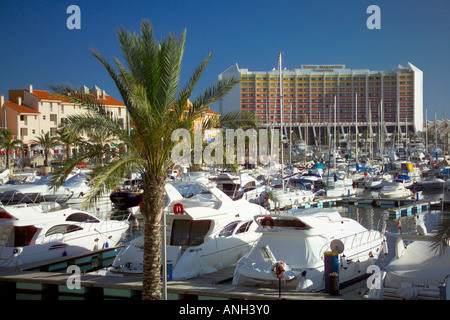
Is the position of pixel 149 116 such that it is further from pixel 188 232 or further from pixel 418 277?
pixel 418 277

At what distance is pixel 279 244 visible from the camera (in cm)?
1434

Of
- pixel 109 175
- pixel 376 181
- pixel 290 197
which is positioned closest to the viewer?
pixel 109 175

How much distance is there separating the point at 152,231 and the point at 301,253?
14.5 feet

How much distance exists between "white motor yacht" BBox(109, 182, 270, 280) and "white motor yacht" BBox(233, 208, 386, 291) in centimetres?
162

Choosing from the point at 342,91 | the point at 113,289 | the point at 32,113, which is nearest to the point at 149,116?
the point at 113,289

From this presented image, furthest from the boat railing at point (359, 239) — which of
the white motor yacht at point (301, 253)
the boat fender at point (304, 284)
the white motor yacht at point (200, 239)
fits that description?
the white motor yacht at point (200, 239)

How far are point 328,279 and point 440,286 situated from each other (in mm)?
2513

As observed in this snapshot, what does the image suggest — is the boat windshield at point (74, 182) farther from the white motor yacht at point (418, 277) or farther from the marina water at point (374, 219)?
the white motor yacht at point (418, 277)

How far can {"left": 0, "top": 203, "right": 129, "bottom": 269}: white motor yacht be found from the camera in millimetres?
16953

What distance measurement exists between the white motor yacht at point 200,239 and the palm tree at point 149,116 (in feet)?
9.25

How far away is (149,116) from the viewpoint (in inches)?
449

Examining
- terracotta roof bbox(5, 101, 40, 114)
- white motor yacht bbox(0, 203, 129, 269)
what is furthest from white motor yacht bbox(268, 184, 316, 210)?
terracotta roof bbox(5, 101, 40, 114)

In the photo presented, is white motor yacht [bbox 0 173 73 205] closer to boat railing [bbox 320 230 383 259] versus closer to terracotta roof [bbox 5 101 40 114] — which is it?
boat railing [bbox 320 230 383 259]
